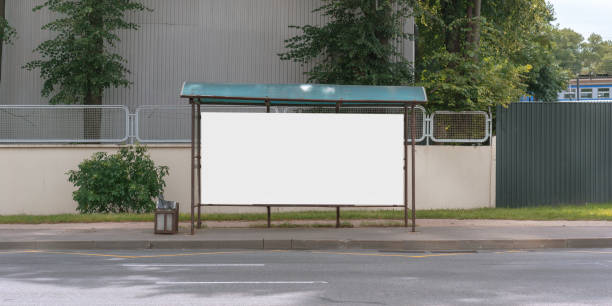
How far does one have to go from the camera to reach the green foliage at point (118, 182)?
16156mm

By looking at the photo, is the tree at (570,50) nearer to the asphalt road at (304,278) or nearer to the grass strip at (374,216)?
the grass strip at (374,216)

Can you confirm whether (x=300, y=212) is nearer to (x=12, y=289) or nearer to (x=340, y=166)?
(x=340, y=166)

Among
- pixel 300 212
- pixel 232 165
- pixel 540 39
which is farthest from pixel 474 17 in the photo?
pixel 540 39

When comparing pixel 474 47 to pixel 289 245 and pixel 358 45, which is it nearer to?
pixel 358 45

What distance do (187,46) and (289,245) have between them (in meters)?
12.0

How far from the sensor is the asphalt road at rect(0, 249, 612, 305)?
23.0ft

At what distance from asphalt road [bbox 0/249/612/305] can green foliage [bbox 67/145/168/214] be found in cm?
464

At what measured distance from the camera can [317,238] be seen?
12336mm

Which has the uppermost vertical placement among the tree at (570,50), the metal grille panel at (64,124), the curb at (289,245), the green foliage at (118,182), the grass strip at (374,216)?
the tree at (570,50)

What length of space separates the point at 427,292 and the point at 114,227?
877cm

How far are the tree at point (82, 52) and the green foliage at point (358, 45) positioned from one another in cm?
541

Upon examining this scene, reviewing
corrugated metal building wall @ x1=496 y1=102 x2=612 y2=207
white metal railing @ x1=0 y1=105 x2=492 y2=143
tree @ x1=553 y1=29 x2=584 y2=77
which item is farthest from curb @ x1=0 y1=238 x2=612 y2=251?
tree @ x1=553 y1=29 x2=584 y2=77

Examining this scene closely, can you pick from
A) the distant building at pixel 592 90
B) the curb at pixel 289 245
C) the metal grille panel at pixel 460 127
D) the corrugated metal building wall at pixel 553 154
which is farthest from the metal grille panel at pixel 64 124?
the distant building at pixel 592 90

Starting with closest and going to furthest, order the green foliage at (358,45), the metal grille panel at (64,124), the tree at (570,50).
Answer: the metal grille panel at (64,124), the green foliage at (358,45), the tree at (570,50)
